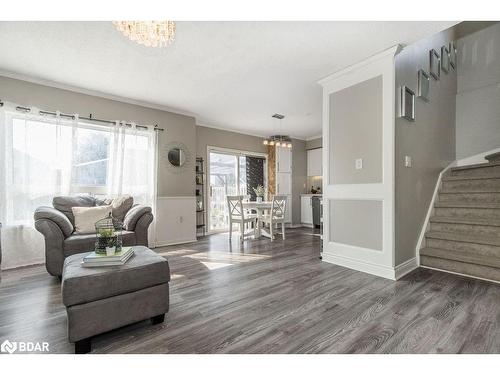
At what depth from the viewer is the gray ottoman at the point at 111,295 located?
1.38 m

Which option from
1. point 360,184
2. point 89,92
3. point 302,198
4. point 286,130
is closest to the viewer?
point 360,184

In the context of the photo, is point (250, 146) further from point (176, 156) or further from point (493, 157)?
point (493, 157)

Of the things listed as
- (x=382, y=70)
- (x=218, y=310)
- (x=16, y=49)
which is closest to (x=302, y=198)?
(x=382, y=70)

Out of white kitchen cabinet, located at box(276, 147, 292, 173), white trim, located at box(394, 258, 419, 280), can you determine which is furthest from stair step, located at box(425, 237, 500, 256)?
white kitchen cabinet, located at box(276, 147, 292, 173)

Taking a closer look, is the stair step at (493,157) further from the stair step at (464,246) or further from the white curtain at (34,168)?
the white curtain at (34,168)

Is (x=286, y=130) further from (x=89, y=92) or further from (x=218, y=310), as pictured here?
(x=218, y=310)

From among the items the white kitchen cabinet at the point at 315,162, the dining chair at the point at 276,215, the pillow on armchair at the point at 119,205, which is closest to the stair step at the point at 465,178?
the dining chair at the point at 276,215

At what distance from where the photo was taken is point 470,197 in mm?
3312

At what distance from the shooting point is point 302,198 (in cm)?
694

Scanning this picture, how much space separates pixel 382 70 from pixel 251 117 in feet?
9.34

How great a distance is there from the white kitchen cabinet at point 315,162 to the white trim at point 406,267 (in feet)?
13.4

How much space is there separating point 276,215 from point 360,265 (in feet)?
7.71

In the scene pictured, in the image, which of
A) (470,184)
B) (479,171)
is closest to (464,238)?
(470,184)
